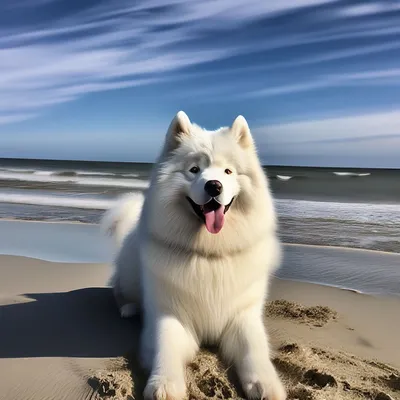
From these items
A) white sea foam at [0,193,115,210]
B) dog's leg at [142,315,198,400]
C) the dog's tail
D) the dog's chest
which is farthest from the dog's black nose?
white sea foam at [0,193,115,210]

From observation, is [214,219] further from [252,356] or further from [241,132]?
[252,356]

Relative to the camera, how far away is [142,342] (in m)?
2.75

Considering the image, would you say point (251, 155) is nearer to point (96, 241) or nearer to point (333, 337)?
point (333, 337)

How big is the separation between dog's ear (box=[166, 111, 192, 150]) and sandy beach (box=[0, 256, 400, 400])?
1242 mm

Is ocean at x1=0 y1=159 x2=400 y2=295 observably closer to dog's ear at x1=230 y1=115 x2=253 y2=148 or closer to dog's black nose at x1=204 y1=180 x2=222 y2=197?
dog's ear at x1=230 y1=115 x2=253 y2=148

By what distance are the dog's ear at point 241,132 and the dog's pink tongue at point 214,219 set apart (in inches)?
18.4

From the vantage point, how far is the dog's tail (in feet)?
13.1

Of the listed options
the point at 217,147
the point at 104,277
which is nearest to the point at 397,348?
the point at 217,147

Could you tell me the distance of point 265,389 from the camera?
223 centimetres

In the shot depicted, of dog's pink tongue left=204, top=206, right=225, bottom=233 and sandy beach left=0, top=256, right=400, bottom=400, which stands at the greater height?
dog's pink tongue left=204, top=206, right=225, bottom=233

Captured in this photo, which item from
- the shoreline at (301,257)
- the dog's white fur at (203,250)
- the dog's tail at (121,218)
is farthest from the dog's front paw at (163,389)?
the shoreline at (301,257)

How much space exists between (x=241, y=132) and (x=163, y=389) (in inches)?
58.1

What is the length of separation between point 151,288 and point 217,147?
911 mm

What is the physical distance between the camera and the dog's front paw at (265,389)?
2207 millimetres
